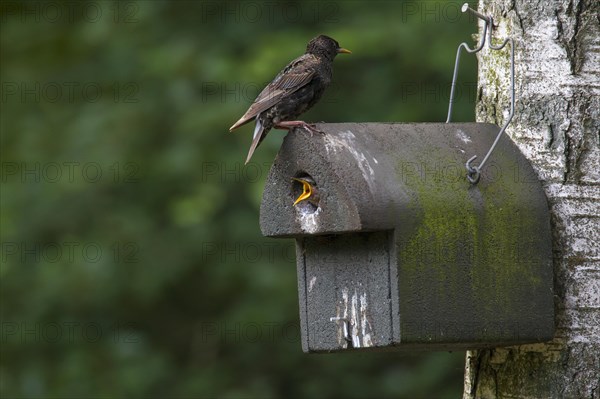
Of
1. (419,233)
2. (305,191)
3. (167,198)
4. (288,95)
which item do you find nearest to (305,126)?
(305,191)

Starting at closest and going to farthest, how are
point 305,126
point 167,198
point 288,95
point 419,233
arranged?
point 419,233 → point 305,126 → point 288,95 → point 167,198

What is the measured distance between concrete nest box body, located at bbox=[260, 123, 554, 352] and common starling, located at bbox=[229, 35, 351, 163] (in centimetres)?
45

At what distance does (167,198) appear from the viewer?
7273 millimetres

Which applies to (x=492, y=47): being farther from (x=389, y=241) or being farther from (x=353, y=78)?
(x=353, y=78)

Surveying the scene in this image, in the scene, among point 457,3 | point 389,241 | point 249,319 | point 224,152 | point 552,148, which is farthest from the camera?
point 249,319

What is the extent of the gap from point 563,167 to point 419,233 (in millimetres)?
549

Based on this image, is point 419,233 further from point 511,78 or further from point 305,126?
point 511,78

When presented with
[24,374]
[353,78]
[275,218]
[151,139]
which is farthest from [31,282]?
[275,218]

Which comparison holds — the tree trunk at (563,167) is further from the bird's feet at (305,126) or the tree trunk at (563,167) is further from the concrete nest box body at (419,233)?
the bird's feet at (305,126)

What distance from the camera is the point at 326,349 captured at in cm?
353

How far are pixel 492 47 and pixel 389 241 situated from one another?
2.55ft

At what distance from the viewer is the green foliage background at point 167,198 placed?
6754mm

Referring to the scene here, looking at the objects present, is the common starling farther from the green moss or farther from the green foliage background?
the green foliage background

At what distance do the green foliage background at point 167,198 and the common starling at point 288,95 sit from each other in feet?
7.57
